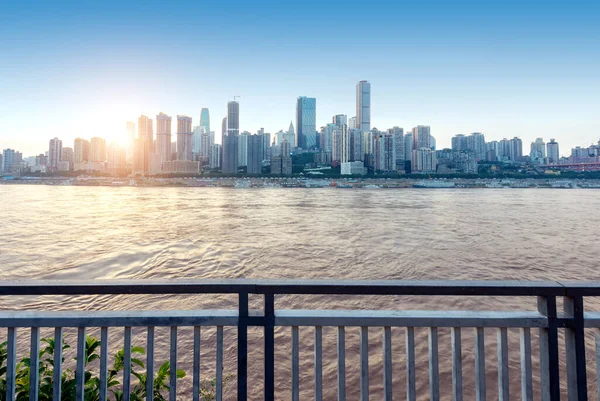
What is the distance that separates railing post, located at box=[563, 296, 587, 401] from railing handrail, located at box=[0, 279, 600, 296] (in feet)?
0.32

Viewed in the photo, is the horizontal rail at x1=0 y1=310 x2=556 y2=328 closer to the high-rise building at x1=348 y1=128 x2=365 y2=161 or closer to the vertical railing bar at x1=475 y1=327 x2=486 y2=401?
the vertical railing bar at x1=475 y1=327 x2=486 y2=401

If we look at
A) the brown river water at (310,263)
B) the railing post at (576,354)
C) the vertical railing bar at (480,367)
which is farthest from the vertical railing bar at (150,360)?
the brown river water at (310,263)

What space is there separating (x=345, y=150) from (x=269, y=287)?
155 meters

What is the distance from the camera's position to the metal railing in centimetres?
180

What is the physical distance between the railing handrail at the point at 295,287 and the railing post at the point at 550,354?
0.10 m

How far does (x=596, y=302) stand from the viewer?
8742 mm

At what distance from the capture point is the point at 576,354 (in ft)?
6.01

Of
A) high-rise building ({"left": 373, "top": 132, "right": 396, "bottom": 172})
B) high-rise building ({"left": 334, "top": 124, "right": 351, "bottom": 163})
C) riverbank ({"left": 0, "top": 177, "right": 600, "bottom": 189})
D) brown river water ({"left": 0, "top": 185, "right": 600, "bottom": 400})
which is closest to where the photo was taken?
brown river water ({"left": 0, "top": 185, "right": 600, "bottom": 400})

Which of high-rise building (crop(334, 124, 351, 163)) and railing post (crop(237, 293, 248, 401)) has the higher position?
high-rise building (crop(334, 124, 351, 163))

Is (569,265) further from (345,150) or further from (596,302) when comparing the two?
(345,150)

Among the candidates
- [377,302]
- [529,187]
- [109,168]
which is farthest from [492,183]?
[109,168]

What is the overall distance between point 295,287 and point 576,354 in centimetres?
146

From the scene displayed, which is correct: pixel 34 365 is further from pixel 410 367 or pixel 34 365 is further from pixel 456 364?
pixel 456 364

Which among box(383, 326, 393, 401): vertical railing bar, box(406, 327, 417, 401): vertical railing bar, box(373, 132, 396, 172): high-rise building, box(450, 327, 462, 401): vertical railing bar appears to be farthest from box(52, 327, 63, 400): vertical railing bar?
box(373, 132, 396, 172): high-rise building
